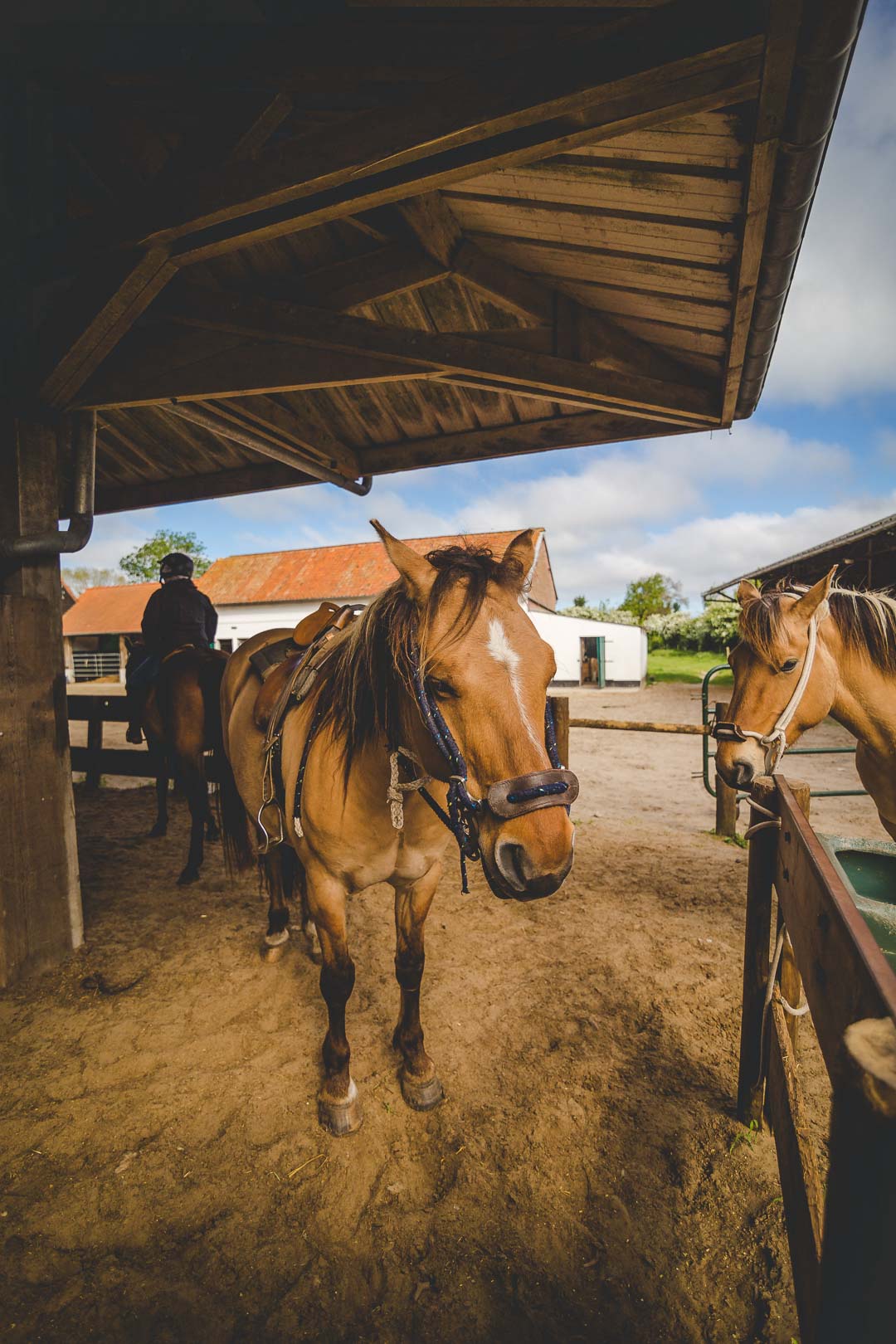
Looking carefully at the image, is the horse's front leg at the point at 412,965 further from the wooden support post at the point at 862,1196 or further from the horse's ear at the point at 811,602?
the horse's ear at the point at 811,602

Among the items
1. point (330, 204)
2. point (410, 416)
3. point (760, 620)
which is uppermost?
point (410, 416)

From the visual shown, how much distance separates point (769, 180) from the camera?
1581 millimetres

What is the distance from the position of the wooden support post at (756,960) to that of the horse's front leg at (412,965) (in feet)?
4.17

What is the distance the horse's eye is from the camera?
62.2 inches

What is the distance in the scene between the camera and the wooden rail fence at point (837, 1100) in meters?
0.58

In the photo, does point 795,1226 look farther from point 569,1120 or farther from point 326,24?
point 326,24

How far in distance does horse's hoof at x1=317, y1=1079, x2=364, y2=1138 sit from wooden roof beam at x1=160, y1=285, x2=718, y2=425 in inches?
135

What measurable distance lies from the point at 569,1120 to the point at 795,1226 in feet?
3.47

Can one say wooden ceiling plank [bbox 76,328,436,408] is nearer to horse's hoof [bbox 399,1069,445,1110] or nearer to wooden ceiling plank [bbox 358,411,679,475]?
wooden ceiling plank [bbox 358,411,679,475]

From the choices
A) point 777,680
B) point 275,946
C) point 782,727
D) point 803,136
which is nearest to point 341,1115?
point 275,946

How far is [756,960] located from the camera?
211 centimetres

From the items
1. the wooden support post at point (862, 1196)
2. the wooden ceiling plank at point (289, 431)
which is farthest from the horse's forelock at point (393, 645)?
the wooden ceiling plank at point (289, 431)

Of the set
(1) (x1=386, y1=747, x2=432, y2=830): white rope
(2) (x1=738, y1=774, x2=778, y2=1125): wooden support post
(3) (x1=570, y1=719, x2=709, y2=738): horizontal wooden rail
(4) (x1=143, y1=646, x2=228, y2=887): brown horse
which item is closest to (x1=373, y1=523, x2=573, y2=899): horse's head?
(1) (x1=386, y1=747, x2=432, y2=830): white rope

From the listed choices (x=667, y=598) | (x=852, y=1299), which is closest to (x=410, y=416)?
(x=852, y=1299)
